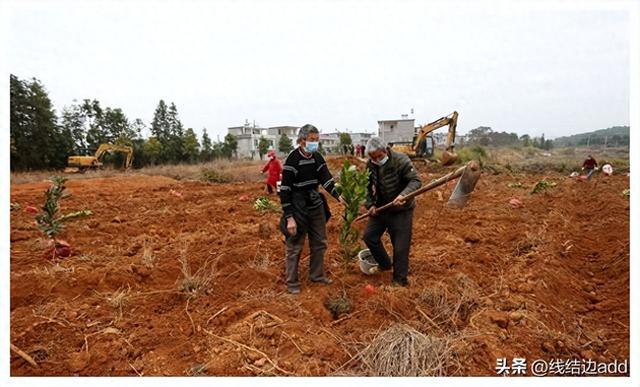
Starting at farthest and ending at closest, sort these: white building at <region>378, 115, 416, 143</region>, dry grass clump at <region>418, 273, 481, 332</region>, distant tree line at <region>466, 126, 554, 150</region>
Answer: white building at <region>378, 115, 416, 143</region> < distant tree line at <region>466, 126, 554, 150</region> < dry grass clump at <region>418, 273, 481, 332</region>

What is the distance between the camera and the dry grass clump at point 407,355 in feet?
8.27

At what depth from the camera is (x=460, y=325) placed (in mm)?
3119

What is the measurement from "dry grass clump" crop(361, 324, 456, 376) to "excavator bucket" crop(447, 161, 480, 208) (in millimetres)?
1376

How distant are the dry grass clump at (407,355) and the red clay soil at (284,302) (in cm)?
7

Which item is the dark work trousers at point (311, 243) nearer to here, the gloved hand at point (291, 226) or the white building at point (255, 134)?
the gloved hand at point (291, 226)

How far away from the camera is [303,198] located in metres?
3.60

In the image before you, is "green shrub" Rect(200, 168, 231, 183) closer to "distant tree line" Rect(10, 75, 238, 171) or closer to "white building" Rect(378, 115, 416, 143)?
"distant tree line" Rect(10, 75, 238, 171)

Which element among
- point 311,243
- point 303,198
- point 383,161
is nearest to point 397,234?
point 383,161

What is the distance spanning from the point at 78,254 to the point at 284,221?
10.6 ft

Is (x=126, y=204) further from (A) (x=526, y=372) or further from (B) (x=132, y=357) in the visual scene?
(A) (x=526, y=372)

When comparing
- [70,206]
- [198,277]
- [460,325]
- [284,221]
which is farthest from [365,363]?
[70,206]

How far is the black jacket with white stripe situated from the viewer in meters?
3.51

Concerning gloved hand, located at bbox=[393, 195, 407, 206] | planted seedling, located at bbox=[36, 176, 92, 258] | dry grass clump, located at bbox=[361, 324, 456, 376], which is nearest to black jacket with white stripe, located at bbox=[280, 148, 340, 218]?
gloved hand, located at bbox=[393, 195, 407, 206]

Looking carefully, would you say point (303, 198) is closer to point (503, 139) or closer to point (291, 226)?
point (291, 226)
